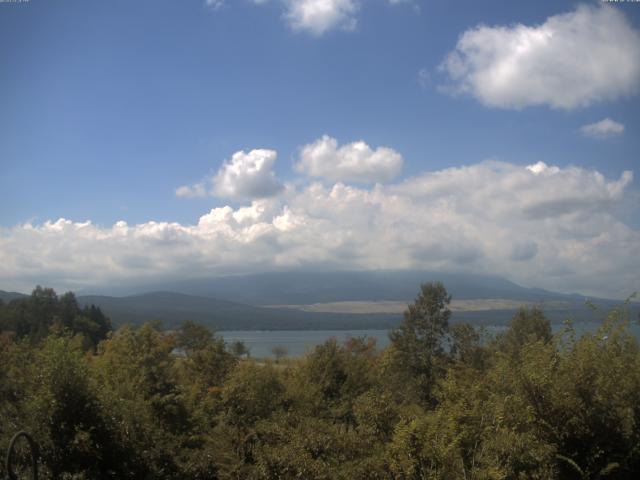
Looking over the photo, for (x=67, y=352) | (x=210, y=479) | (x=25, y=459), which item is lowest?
(x=210, y=479)

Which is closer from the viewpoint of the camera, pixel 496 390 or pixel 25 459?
pixel 25 459

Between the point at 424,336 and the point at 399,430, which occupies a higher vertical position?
the point at 399,430

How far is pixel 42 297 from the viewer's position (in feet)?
301

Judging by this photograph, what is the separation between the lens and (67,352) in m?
12.6

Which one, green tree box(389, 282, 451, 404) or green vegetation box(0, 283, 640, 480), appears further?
green tree box(389, 282, 451, 404)

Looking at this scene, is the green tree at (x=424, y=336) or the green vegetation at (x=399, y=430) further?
the green tree at (x=424, y=336)

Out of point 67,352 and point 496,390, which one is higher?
point 67,352

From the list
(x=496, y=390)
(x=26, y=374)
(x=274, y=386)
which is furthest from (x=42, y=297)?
(x=496, y=390)

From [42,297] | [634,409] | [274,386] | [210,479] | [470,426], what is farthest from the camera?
[42,297]

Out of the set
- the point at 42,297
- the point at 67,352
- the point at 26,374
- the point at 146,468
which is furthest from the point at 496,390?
the point at 42,297

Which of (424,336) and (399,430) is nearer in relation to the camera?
(399,430)

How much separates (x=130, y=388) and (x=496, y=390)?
10687mm

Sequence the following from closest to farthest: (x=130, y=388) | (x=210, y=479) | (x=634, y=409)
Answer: (x=634, y=409), (x=210, y=479), (x=130, y=388)

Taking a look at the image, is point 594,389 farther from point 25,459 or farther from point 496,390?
point 25,459
